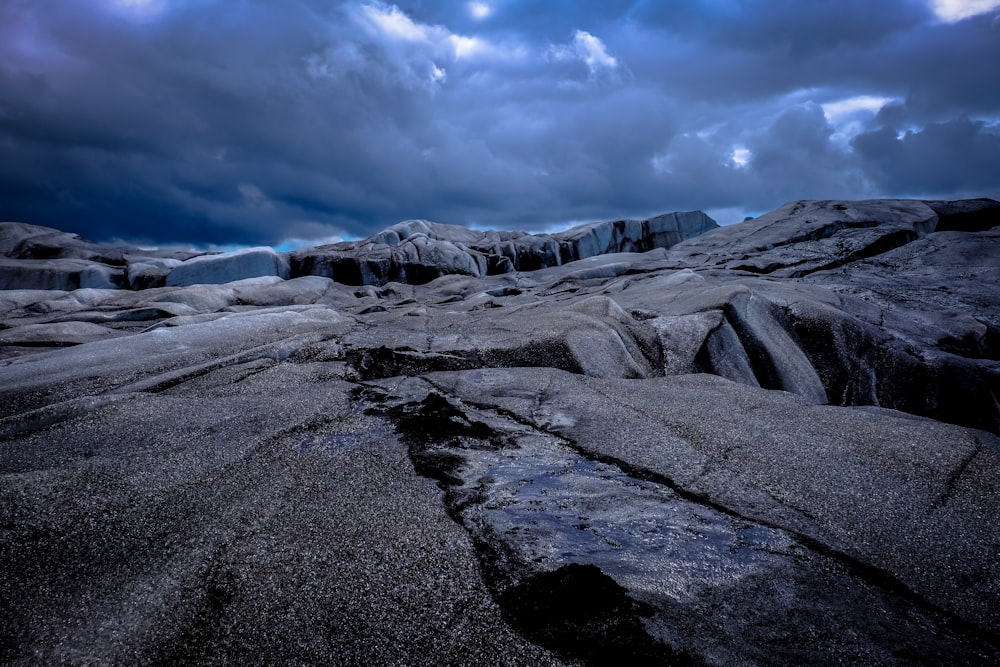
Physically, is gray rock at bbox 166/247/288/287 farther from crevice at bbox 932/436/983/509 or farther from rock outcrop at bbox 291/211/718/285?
crevice at bbox 932/436/983/509

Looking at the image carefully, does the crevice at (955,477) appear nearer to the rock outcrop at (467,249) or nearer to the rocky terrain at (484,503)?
the rocky terrain at (484,503)

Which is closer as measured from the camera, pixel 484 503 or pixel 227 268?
pixel 484 503

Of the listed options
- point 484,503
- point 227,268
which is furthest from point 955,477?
point 227,268

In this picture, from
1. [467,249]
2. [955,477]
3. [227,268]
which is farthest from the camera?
[467,249]

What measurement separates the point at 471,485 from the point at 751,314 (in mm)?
6328

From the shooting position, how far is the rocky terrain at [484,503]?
183 cm

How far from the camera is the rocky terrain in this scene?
1825 mm

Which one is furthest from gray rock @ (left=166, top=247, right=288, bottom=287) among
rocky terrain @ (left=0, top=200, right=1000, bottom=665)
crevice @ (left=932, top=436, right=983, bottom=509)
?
crevice @ (left=932, top=436, right=983, bottom=509)

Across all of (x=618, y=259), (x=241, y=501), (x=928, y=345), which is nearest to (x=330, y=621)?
(x=241, y=501)

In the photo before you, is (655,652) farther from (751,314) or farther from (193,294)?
(193,294)

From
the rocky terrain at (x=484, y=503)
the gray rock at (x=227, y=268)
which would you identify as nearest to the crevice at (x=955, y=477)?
the rocky terrain at (x=484, y=503)

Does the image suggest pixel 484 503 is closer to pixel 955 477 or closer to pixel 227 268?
pixel 955 477

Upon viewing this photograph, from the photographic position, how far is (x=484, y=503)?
2.68 metres

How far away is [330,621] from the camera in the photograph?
187 cm
